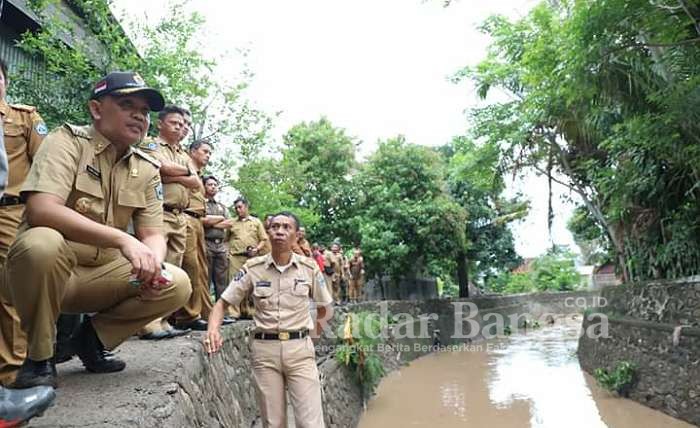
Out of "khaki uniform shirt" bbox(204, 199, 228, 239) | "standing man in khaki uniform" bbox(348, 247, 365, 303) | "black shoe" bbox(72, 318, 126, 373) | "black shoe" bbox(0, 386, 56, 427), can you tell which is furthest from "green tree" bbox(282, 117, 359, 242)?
"black shoe" bbox(0, 386, 56, 427)

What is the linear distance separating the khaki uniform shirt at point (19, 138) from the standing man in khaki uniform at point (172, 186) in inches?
38.6

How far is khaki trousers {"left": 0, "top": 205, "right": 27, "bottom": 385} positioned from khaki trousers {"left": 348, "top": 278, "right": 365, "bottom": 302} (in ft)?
36.5

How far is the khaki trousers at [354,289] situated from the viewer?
1348cm

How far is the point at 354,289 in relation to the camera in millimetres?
13898

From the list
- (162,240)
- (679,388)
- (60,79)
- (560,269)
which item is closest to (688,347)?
(679,388)

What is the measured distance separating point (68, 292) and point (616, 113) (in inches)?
417

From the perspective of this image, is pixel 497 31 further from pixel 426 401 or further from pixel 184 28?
pixel 426 401

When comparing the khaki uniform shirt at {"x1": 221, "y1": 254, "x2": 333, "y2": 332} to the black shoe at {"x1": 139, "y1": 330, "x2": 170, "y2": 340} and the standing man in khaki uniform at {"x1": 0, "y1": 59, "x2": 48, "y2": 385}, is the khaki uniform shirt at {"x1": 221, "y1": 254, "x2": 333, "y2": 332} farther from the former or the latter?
the standing man in khaki uniform at {"x1": 0, "y1": 59, "x2": 48, "y2": 385}

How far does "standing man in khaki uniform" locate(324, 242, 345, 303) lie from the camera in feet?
38.3

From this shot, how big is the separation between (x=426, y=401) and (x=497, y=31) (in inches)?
336

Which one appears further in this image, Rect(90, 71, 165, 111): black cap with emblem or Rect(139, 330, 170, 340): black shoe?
Rect(139, 330, 170, 340): black shoe

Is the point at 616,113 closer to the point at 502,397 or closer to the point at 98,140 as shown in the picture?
the point at 502,397

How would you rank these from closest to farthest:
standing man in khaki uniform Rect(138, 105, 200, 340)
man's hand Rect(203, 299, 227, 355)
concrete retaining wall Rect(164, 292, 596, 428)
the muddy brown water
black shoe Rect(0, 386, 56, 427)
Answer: black shoe Rect(0, 386, 56, 427), concrete retaining wall Rect(164, 292, 596, 428), man's hand Rect(203, 299, 227, 355), standing man in khaki uniform Rect(138, 105, 200, 340), the muddy brown water

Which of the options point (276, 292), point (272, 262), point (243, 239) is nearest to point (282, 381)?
point (276, 292)
